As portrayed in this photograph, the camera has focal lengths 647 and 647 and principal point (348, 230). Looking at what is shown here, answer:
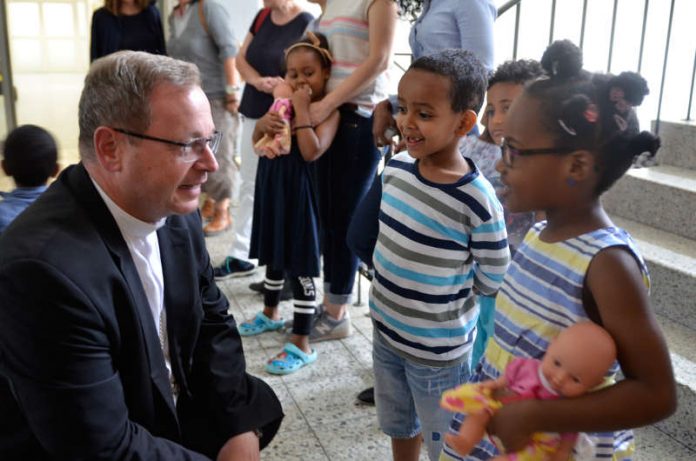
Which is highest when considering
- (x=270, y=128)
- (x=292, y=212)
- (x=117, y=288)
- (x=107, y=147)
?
(x=107, y=147)

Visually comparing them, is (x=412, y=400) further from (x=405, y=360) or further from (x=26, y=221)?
(x=26, y=221)

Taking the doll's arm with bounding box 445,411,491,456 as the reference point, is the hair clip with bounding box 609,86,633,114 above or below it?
above

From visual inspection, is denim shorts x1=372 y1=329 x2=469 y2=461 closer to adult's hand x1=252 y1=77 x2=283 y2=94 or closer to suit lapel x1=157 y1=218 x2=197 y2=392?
suit lapel x1=157 y1=218 x2=197 y2=392

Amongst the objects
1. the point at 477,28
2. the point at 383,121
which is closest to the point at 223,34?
the point at 383,121

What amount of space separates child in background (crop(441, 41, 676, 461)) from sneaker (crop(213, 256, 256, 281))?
2.74 m

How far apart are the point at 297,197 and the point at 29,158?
3.34ft

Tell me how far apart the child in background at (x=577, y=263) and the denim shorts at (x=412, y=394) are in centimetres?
51

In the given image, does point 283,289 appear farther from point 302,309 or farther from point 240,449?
point 240,449

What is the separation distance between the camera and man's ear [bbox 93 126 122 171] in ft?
4.25

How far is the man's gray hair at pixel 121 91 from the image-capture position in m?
1.28

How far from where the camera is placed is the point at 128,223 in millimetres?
1362

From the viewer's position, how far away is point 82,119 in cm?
132

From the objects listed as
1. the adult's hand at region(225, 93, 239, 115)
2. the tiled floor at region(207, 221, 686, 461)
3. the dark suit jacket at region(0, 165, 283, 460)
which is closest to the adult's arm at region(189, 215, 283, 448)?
the dark suit jacket at region(0, 165, 283, 460)

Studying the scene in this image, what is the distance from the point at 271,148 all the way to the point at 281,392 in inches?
38.5
